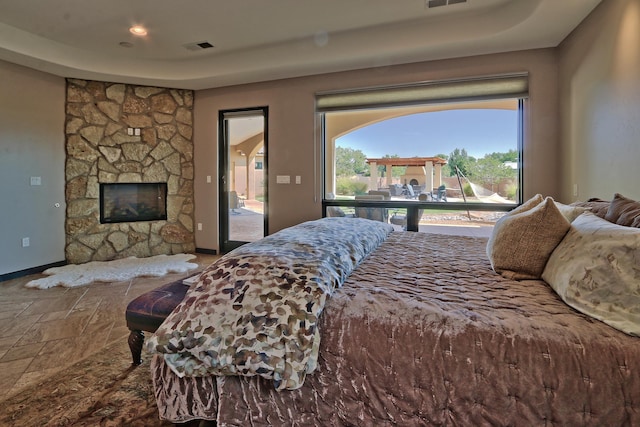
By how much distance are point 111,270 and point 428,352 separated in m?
4.34

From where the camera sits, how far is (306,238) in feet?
5.82

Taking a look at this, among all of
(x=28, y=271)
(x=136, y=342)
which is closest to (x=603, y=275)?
(x=136, y=342)

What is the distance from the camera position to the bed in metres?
0.98

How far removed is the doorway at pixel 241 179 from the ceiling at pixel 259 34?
2.29 ft

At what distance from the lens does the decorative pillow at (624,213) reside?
1.40 metres

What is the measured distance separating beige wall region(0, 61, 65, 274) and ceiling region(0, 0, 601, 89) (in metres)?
0.29

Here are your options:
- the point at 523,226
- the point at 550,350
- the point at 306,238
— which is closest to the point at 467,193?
the point at 523,226

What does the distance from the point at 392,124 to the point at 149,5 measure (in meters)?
2.93

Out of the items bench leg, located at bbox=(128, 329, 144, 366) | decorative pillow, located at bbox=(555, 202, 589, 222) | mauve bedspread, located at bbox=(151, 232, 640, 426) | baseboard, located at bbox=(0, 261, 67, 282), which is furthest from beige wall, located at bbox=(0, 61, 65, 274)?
decorative pillow, located at bbox=(555, 202, 589, 222)

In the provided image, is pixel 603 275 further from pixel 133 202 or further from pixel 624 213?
pixel 133 202

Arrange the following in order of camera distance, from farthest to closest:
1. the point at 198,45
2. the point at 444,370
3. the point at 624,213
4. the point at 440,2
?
the point at 198,45 → the point at 440,2 → the point at 624,213 → the point at 444,370

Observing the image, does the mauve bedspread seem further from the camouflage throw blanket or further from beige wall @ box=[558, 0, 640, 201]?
beige wall @ box=[558, 0, 640, 201]

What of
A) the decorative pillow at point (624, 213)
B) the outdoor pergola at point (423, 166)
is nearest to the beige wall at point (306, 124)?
the outdoor pergola at point (423, 166)

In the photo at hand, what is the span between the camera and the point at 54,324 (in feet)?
8.89
